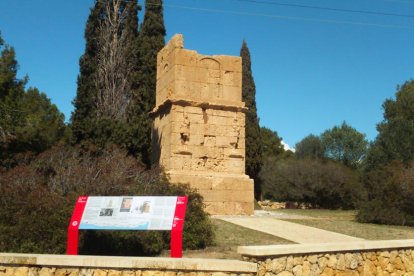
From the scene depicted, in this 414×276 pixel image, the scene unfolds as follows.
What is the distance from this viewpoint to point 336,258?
6.86 metres

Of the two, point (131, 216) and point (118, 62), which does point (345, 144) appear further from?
point (131, 216)

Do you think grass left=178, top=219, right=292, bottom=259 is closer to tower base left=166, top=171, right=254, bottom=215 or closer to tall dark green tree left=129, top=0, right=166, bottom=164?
tower base left=166, top=171, right=254, bottom=215

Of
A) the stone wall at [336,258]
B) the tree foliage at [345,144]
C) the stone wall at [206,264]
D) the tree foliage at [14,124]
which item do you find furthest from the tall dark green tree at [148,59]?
the tree foliage at [345,144]

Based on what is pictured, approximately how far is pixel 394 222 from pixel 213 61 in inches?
353

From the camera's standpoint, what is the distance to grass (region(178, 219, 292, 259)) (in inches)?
337

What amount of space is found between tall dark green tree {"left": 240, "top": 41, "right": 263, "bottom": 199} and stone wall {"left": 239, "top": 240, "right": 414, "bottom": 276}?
2273 centimetres

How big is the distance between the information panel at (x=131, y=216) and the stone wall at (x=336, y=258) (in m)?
1.34

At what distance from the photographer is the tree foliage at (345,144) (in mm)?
48781

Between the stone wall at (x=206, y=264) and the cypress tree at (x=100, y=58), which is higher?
the cypress tree at (x=100, y=58)

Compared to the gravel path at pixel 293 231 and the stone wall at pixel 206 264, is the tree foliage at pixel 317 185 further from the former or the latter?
the stone wall at pixel 206 264

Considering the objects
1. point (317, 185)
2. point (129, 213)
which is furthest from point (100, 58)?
point (317, 185)

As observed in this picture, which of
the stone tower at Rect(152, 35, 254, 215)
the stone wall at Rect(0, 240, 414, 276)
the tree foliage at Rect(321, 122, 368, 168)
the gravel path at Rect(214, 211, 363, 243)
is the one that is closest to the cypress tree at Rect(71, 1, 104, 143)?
the stone tower at Rect(152, 35, 254, 215)

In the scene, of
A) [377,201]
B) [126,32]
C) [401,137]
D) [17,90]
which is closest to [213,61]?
[377,201]

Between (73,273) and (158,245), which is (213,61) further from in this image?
(73,273)
